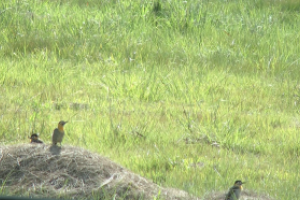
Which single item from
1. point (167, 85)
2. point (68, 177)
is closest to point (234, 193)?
point (68, 177)

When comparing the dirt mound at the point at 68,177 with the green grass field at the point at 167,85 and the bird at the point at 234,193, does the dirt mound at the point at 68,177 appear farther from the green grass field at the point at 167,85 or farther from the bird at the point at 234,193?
the green grass field at the point at 167,85

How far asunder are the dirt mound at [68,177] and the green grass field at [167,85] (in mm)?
616

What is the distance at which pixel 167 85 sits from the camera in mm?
9742

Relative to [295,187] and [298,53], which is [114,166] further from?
[298,53]

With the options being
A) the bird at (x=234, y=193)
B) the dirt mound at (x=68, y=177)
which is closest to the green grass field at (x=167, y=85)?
the bird at (x=234, y=193)

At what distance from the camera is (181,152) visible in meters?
7.70

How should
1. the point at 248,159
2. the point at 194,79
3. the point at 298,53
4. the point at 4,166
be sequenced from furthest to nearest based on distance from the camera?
the point at 298,53 < the point at 194,79 < the point at 248,159 < the point at 4,166

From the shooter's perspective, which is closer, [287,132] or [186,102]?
[287,132]

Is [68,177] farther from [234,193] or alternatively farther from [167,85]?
[167,85]

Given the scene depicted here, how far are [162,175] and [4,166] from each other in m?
1.71

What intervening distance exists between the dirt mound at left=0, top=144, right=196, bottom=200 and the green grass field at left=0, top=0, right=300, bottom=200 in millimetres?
616

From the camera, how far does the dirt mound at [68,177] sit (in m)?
5.95

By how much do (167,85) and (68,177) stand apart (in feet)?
12.9

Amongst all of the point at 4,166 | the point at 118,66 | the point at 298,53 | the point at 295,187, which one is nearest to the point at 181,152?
the point at 295,187
